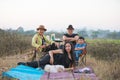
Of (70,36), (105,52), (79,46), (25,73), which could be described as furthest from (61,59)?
(105,52)

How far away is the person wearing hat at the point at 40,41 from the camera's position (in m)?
9.73

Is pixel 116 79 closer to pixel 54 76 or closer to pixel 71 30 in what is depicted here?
pixel 54 76

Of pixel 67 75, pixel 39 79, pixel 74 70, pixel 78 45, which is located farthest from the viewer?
pixel 78 45

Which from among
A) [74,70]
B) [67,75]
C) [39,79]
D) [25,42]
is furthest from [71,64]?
[25,42]

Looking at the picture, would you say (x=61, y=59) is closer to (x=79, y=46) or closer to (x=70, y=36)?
(x=79, y=46)

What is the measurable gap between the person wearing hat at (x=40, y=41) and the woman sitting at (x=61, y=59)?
112cm

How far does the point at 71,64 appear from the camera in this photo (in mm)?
8500

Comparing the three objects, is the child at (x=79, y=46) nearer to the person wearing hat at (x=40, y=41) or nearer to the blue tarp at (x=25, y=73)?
the person wearing hat at (x=40, y=41)

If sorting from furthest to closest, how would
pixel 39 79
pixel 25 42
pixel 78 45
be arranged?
pixel 25 42
pixel 78 45
pixel 39 79

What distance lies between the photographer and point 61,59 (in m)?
8.57

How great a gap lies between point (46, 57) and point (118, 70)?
6.32 ft

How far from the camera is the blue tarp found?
7113 millimetres

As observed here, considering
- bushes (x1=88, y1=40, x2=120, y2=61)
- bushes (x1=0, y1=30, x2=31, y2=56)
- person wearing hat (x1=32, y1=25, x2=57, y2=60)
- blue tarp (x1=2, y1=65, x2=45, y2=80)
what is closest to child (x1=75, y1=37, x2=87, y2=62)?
person wearing hat (x1=32, y1=25, x2=57, y2=60)

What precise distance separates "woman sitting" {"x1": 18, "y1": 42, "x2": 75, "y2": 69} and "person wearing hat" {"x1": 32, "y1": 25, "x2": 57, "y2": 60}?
3.68 ft
